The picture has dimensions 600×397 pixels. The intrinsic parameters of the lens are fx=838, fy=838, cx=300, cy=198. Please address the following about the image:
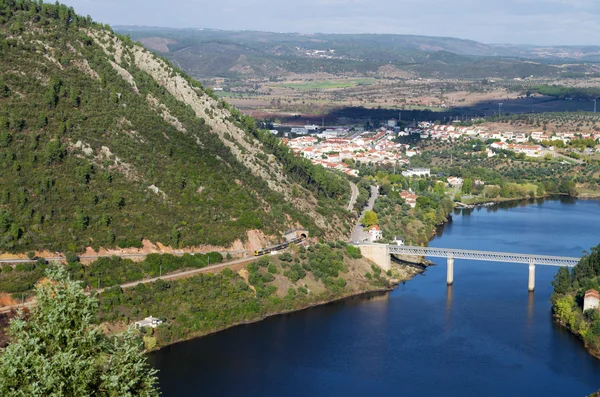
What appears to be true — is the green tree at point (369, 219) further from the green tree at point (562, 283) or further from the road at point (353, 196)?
the green tree at point (562, 283)

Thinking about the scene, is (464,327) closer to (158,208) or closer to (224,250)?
(224,250)

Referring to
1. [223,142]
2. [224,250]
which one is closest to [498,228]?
[223,142]

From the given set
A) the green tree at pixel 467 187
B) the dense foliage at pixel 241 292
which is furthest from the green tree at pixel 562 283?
the green tree at pixel 467 187

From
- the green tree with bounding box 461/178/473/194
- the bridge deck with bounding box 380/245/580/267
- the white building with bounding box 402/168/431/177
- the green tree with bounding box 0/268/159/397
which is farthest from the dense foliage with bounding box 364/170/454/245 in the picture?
the green tree with bounding box 0/268/159/397

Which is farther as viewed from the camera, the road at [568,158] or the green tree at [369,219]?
the road at [568,158]

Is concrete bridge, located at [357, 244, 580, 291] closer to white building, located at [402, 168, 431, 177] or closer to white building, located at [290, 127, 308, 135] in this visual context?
white building, located at [402, 168, 431, 177]

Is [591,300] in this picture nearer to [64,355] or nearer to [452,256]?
[452,256]

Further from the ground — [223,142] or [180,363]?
[223,142]
